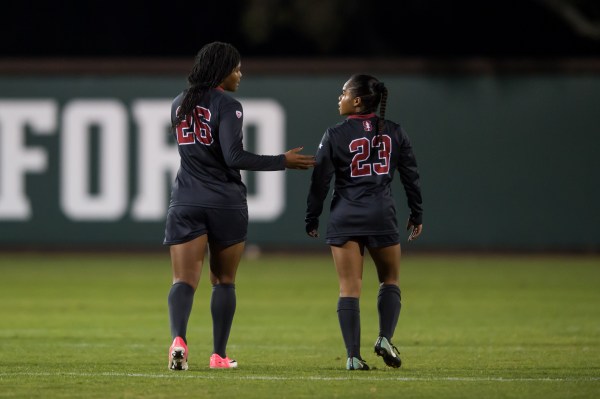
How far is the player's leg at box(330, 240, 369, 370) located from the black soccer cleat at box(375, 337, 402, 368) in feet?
0.50

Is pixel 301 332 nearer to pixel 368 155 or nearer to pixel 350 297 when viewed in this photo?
pixel 350 297

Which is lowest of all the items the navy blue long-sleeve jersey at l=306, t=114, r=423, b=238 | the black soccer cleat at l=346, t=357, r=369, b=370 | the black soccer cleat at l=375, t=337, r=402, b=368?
the black soccer cleat at l=346, t=357, r=369, b=370

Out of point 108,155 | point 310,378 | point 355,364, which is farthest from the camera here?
point 108,155

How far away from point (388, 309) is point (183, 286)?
1526 millimetres

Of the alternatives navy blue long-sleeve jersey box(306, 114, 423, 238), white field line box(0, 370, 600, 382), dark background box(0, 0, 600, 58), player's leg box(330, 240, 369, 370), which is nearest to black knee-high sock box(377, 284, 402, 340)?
player's leg box(330, 240, 369, 370)

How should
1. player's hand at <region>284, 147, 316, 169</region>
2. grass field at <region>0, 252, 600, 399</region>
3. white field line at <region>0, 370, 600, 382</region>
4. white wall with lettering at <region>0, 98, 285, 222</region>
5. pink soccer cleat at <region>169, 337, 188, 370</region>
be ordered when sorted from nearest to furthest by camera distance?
1. grass field at <region>0, 252, 600, 399</region>
2. white field line at <region>0, 370, 600, 382</region>
3. pink soccer cleat at <region>169, 337, 188, 370</region>
4. player's hand at <region>284, 147, 316, 169</region>
5. white wall with lettering at <region>0, 98, 285, 222</region>

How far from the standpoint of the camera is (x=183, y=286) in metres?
9.95

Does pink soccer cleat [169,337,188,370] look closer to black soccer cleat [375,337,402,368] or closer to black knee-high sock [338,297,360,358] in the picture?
black knee-high sock [338,297,360,358]

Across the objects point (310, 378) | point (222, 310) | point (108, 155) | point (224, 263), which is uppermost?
point (108, 155)

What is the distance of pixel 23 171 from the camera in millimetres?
25250

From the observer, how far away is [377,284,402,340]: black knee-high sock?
10180mm

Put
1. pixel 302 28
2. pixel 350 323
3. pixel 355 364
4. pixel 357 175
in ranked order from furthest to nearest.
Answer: pixel 302 28
pixel 357 175
pixel 355 364
pixel 350 323

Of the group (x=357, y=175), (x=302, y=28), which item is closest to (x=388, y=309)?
(x=357, y=175)

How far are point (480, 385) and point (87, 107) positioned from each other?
16943 millimetres
